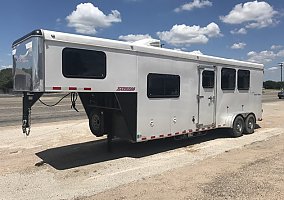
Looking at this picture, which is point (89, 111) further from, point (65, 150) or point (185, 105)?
point (185, 105)

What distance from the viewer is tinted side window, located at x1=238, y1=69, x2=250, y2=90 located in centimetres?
1231

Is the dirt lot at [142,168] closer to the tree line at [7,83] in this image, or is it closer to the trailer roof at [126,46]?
the trailer roof at [126,46]

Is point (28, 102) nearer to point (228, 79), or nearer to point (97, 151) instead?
point (97, 151)

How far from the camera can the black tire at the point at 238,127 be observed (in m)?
11.9

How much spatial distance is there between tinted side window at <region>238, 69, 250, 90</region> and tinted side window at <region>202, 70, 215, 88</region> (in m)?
1.84

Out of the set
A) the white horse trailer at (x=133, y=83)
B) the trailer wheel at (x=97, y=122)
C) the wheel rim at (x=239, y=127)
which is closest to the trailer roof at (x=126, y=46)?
the white horse trailer at (x=133, y=83)

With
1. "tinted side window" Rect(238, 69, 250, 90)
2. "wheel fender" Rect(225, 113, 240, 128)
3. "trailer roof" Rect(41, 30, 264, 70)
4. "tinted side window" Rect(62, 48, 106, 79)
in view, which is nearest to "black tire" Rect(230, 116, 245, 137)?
"wheel fender" Rect(225, 113, 240, 128)

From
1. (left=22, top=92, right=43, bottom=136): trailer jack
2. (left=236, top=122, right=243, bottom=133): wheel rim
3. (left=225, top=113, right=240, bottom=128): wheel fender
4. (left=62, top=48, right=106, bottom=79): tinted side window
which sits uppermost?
(left=62, top=48, right=106, bottom=79): tinted side window

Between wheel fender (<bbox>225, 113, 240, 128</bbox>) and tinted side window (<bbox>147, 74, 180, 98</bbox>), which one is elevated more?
tinted side window (<bbox>147, 74, 180, 98</bbox>)

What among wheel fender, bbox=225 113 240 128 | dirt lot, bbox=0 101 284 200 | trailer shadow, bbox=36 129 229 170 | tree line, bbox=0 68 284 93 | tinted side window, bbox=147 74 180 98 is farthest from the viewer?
tree line, bbox=0 68 284 93

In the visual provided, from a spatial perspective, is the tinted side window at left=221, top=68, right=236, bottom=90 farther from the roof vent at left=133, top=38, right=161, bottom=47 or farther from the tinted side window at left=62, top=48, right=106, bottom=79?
→ the tinted side window at left=62, top=48, right=106, bottom=79

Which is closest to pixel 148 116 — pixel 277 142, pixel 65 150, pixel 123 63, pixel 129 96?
pixel 129 96

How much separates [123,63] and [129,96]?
0.85m

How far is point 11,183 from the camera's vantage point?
21.6ft
